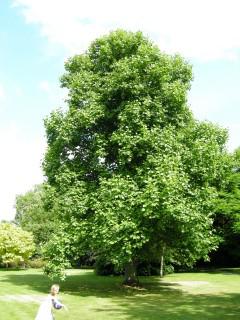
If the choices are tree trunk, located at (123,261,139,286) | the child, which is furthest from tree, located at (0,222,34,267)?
the child

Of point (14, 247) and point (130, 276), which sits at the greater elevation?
point (14, 247)

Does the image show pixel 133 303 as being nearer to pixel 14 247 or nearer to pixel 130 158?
pixel 130 158

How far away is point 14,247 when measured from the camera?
79.8 metres

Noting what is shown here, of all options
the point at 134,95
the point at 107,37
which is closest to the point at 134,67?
the point at 134,95

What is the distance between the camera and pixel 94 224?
112 ft

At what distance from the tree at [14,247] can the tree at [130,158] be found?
44116 millimetres

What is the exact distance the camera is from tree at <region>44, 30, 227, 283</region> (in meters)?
32.7

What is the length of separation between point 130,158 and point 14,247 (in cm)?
5094

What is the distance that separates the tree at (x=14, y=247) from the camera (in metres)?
79.4

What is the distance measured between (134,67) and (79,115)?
5662mm

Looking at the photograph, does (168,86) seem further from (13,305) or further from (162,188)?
(13,305)

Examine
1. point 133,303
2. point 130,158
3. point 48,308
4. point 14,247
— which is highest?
point 14,247

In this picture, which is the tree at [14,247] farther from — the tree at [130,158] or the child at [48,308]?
the child at [48,308]

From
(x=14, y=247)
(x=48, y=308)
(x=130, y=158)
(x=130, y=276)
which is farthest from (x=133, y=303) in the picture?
(x=14, y=247)
